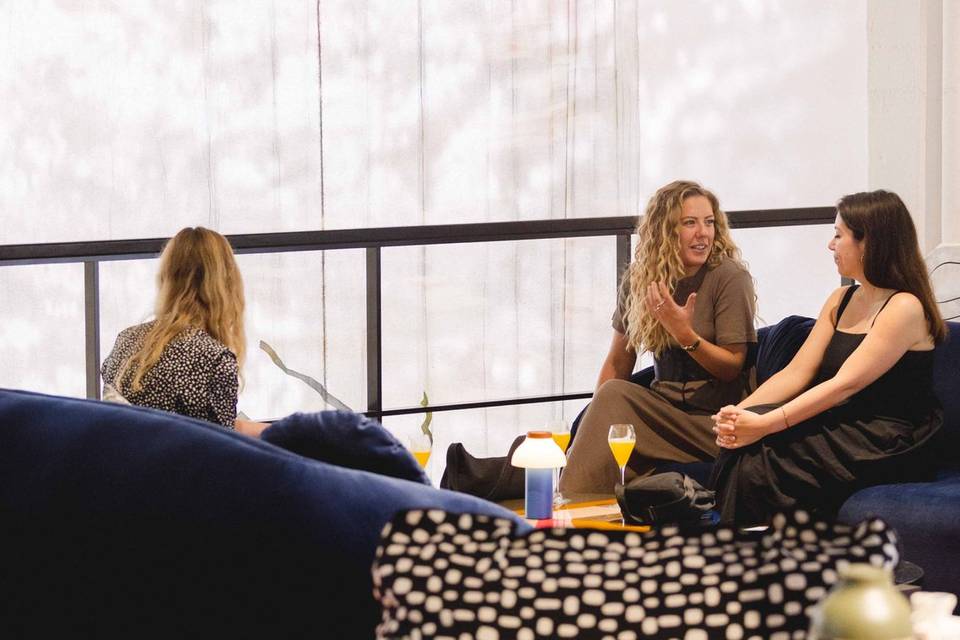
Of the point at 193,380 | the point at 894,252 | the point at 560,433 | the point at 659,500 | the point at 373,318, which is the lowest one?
the point at 659,500

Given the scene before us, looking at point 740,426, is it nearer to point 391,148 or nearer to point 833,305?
point 833,305

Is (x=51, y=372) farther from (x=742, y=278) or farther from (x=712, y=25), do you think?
(x=712, y=25)

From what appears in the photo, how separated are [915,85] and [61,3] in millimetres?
3126

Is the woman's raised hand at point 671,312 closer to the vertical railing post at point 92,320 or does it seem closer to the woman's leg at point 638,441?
the woman's leg at point 638,441

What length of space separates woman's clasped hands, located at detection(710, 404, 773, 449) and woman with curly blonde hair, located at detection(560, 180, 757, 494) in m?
0.31

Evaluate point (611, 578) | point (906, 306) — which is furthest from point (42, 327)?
point (611, 578)

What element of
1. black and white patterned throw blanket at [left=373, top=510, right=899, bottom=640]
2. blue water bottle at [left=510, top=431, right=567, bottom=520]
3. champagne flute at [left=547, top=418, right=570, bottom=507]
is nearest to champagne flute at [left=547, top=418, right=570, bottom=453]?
champagne flute at [left=547, top=418, right=570, bottom=507]

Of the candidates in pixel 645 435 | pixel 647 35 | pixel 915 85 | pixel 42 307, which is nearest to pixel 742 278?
pixel 645 435

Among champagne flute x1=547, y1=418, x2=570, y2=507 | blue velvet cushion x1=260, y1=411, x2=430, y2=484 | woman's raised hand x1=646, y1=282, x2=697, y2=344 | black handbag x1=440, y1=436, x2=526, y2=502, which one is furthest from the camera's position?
woman's raised hand x1=646, y1=282, x2=697, y2=344

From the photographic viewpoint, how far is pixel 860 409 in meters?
3.19

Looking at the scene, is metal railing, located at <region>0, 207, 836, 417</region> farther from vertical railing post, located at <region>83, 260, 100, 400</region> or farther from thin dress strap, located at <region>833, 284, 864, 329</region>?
thin dress strap, located at <region>833, 284, 864, 329</region>

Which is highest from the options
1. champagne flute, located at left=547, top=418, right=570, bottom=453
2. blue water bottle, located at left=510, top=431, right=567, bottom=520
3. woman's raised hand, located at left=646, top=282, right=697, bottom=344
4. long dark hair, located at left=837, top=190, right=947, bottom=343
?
long dark hair, located at left=837, top=190, right=947, bottom=343

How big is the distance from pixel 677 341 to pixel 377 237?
0.97m

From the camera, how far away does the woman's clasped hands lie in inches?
124
